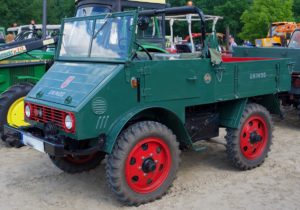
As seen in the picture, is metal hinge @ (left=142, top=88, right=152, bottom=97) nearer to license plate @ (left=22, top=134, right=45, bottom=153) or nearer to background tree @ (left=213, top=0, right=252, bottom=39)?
license plate @ (left=22, top=134, right=45, bottom=153)

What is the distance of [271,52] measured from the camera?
859 cm

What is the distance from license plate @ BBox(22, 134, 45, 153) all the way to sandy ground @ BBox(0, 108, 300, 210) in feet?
2.20

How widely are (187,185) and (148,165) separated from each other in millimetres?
801

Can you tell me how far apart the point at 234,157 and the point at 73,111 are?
2406mm

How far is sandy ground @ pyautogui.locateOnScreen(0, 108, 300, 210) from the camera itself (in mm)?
4664

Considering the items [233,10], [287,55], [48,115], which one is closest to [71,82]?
[48,115]

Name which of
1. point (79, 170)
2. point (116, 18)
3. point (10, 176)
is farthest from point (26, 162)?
point (116, 18)

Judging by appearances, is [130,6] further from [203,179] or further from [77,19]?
[203,179]

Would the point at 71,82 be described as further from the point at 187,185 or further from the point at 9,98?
the point at 9,98

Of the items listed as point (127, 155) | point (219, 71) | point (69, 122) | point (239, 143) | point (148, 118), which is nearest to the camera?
point (69, 122)

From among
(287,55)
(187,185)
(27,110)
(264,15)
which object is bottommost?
(187,185)

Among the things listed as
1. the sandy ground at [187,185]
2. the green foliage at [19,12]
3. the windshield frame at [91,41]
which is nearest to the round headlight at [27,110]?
the windshield frame at [91,41]

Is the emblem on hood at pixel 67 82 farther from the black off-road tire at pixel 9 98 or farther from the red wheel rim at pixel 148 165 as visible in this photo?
the black off-road tire at pixel 9 98

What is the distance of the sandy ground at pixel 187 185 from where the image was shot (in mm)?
4664
